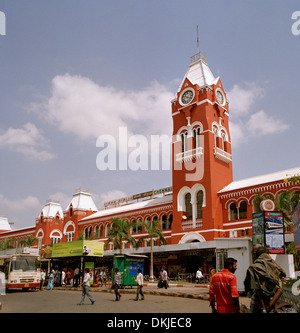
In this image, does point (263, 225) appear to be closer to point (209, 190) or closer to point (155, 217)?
point (209, 190)

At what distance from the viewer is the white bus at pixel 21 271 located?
21922 millimetres

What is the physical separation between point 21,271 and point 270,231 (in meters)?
16.1

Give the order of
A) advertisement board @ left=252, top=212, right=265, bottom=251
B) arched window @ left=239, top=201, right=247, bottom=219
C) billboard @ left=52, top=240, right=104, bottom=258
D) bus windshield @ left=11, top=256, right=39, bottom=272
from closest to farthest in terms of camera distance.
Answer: advertisement board @ left=252, top=212, right=265, bottom=251 < bus windshield @ left=11, top=256, right=39, bottom=272 < billboard @ left=52, top=240, right=104, bottom=258 < arched window @ left=239, top=201, right=247, bottom=219

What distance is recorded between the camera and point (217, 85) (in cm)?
3644

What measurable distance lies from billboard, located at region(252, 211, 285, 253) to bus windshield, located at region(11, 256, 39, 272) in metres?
15.1

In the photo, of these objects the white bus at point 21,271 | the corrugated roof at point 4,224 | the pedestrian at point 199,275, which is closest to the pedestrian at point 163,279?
the pedestrian at point 199,275

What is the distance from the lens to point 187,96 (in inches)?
1439

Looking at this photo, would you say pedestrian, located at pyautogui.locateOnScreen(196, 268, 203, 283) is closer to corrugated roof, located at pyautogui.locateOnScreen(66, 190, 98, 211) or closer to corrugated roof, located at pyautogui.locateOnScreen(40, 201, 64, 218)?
corrugated roof, located at pyautogui.locateOnScreen(66, 190, 98, 211)

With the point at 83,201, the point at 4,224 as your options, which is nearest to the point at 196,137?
the point at 83,201

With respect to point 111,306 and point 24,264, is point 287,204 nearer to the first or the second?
point 111,306

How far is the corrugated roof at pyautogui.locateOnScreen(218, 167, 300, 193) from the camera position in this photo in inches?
1177

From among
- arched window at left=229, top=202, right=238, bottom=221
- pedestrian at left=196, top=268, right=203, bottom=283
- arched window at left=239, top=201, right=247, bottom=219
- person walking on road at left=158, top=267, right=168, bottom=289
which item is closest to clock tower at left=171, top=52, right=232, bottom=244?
arched window at left=229, top=202, right=238, bottom=221
